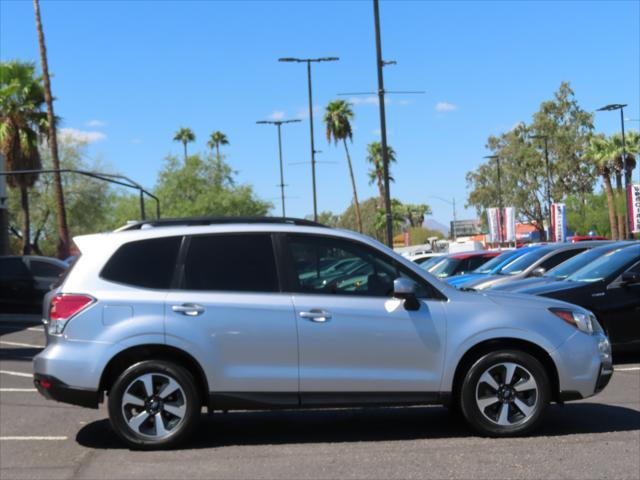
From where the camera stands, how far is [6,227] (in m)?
32.4

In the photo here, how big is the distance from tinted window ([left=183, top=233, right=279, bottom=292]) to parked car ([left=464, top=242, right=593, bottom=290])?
7.58 metres

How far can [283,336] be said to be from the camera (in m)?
6.05

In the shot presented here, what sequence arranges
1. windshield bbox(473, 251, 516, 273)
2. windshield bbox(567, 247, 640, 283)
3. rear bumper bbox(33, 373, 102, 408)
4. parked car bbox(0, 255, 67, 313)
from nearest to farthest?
1. rear bumper bbox(33, 373, 102, 408)
2. windshield bbox(567, 247, 640, 283)
3. windshield bbox(473, 251, 516, 273)
4. parked car bbox(0, 255, 67, 313)

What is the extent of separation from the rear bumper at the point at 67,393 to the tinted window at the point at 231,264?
1082mm

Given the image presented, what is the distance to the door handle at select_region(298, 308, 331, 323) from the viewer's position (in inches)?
239

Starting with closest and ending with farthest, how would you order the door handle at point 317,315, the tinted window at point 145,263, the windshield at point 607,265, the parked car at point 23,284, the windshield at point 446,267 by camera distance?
the door handle at point 317,315
the tinted window at point 145,263
the windshield at point 607,265
the windshield at point 446,267
the parked car at point 23,284

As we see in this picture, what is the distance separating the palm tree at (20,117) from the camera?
3588 centimetres

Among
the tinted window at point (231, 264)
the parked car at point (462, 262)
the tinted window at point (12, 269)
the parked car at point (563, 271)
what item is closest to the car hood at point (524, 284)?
the parked car at point (563, 271)

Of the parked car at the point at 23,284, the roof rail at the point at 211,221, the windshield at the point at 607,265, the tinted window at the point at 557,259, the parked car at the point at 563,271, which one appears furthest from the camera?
the parked car at the point at 23,284

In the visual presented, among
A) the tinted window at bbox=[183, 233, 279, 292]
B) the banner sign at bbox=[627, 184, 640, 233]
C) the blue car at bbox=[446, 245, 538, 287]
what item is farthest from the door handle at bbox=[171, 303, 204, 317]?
the banner sign at bbox=[627, 184, 640, 233]

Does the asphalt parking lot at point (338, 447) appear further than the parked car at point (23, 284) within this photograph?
No

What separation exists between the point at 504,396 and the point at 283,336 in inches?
71.2

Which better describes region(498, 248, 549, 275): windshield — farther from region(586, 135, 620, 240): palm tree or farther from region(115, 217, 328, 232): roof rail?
region(586, 135, 620, 240): palm tree

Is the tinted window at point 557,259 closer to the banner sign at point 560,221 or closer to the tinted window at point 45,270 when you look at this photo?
the tinted window at point 45,270
